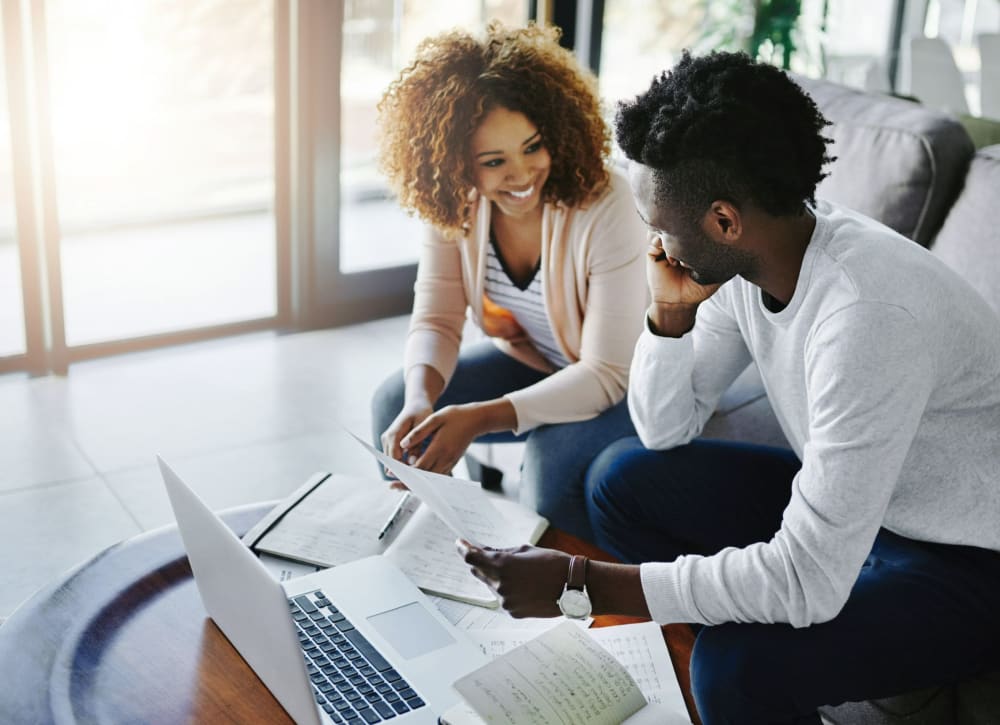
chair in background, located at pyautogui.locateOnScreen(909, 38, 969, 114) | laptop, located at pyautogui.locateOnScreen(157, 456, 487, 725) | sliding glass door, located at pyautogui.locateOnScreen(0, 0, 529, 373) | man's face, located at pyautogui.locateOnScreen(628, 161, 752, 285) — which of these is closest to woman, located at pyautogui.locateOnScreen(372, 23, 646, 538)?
laptop, located at pyautogui.locateOnScreen(157, 456, 487, 725)

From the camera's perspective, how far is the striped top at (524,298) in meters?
1.98

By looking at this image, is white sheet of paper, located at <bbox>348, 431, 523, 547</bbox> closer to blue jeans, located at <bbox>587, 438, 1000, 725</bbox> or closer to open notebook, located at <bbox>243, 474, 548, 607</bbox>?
open notebook, located at <bbox>243, 474, 548, 607</bbox>

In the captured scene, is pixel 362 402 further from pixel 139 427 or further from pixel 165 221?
pixel 165 221

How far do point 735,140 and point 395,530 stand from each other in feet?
2.20

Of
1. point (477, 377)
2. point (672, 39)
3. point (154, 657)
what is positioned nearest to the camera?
point (154, 657)

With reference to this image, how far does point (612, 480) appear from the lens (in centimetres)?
163

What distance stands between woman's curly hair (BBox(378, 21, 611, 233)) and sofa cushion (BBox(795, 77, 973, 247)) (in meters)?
0.45

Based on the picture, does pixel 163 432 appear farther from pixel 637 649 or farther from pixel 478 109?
pixel 637 649

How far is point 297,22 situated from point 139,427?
4.02ft

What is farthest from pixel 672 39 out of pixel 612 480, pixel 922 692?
pixel 922 692

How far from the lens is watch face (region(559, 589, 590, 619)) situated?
1.25 m

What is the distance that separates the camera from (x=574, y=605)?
4.10 ft


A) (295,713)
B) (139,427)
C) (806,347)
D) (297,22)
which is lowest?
(139,427)

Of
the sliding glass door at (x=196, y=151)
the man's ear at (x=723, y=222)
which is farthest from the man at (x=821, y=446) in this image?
the sliding glass door at (x=196, y=151)
